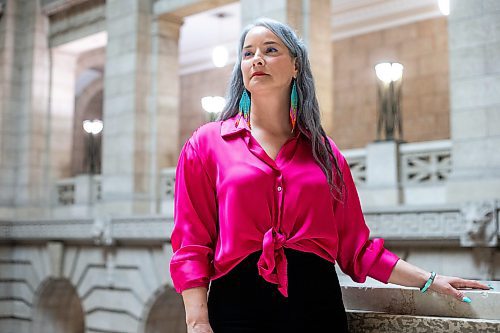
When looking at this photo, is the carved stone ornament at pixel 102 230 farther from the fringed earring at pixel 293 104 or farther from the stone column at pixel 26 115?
the fringed earring at pixel 293 104

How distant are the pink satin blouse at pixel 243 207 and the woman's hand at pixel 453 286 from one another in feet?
1.37

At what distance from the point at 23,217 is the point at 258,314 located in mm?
15088

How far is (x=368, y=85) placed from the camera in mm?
16984

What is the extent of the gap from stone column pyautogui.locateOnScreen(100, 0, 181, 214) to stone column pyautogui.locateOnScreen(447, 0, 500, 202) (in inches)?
262

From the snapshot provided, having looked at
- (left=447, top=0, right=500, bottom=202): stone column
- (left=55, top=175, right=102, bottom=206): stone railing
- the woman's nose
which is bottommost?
(left=55, top=175, right=102, bottom=206): stone railing

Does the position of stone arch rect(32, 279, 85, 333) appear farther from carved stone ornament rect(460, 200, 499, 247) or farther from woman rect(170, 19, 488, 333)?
woman rect(170, 19, 488, 333)

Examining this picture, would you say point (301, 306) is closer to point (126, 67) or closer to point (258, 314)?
point (258, 314)

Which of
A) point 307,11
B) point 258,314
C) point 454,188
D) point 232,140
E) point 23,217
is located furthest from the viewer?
point 23,217

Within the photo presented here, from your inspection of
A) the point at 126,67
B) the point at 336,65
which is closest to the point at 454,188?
the point at 126,67

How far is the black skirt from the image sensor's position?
98.3 inches

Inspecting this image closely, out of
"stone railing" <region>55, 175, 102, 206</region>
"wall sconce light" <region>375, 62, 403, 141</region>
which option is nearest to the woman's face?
"wall sconce light" <region>375, 62, 403, 141</region>

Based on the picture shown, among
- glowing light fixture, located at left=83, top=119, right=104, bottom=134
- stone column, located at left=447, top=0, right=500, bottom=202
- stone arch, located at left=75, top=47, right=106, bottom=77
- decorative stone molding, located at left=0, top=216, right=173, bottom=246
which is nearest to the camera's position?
stone column, located at left=447, top=0, right=500, bottom=202

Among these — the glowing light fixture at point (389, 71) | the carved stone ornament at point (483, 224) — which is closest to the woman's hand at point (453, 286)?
the carved stone ornament at point (483, 224)

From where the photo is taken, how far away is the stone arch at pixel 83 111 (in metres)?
22.9
